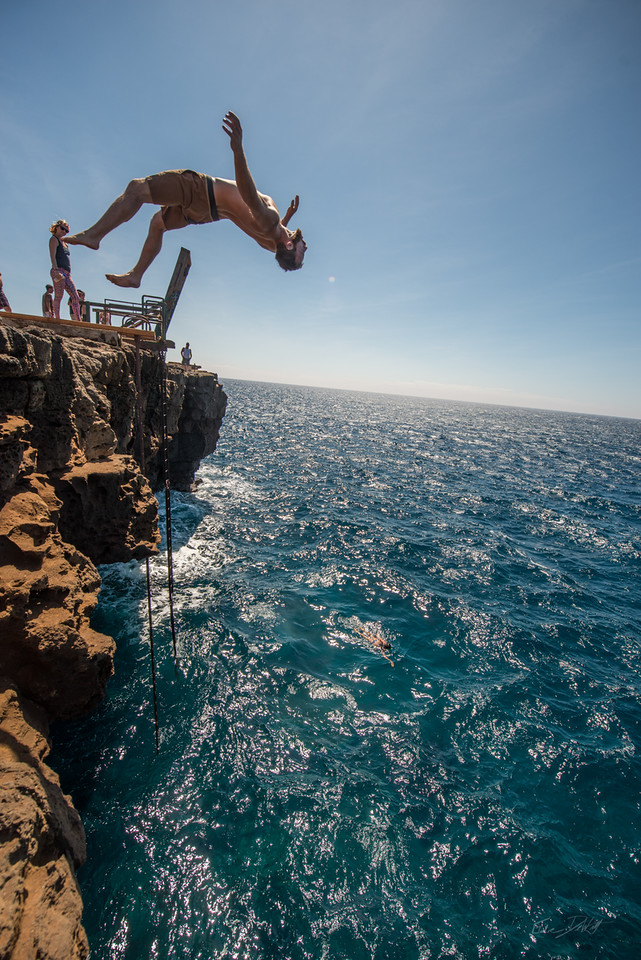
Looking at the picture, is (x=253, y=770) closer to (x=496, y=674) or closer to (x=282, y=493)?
(x=496, y=674)

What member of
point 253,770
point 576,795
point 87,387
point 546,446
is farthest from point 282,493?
point 546,446

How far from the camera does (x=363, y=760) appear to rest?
911cm

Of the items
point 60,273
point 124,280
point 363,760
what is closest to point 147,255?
point 124,280

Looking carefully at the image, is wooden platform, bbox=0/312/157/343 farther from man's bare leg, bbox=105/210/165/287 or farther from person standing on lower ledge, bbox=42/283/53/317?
man's bare leg, bbox=105/210/165/287

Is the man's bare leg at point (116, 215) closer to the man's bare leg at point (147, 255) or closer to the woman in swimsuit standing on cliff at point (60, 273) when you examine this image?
the man's bare leg at point (147, 255)

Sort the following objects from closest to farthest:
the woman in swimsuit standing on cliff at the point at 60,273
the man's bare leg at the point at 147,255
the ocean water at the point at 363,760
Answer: the man's bare leg at the point at 147,255 → the ocean water at the point at 363,760 → the woman in swimsuit standing on cliff at the point at 60,273

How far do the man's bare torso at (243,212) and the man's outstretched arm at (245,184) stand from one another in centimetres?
2

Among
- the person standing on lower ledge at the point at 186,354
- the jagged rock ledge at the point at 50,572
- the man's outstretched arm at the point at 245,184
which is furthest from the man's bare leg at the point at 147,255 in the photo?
the person standing on lower ledge at the point at 186,354

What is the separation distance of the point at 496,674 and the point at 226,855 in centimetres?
889

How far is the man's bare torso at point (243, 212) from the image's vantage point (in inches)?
147

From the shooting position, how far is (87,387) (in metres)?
10.6

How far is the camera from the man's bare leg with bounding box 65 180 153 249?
369 cm

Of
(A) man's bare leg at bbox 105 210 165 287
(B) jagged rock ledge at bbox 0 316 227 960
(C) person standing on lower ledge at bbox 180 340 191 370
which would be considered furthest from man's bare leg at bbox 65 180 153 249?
(C) person standing on lower ledge at bbox 180 340 191 370

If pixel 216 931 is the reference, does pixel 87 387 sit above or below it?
above
